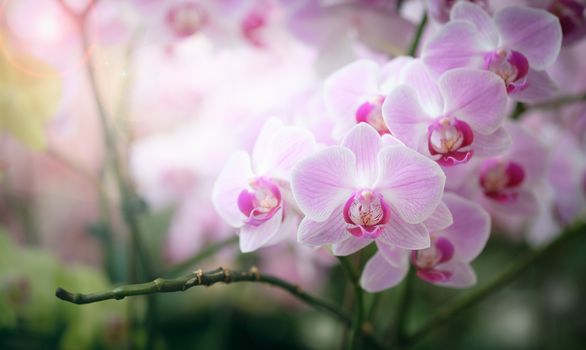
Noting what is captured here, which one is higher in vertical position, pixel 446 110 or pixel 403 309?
pixel 446 110

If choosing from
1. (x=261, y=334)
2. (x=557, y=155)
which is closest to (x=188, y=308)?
(x=261, y=334)

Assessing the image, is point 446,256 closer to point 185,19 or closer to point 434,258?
point 434,258

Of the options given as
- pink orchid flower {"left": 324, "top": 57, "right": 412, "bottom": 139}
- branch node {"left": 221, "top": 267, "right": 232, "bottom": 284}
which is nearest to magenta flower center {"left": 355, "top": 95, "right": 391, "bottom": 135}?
pink orchid flower {"left": 324, "top": 57, "right": 412, "bottom": 139}

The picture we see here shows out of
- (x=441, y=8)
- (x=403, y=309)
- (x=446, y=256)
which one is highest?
(x=441, y=8)

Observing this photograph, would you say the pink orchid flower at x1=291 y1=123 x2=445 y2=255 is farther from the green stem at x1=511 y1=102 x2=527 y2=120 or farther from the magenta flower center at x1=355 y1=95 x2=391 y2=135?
the green stem at x1=511 y1=102 x2=527 y2=120

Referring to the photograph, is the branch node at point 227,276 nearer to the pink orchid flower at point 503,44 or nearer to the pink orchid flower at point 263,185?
the pink orchid flower at point 263,185

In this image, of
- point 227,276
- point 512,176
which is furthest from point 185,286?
point 512,176

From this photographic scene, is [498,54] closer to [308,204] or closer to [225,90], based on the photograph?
[308,204]
